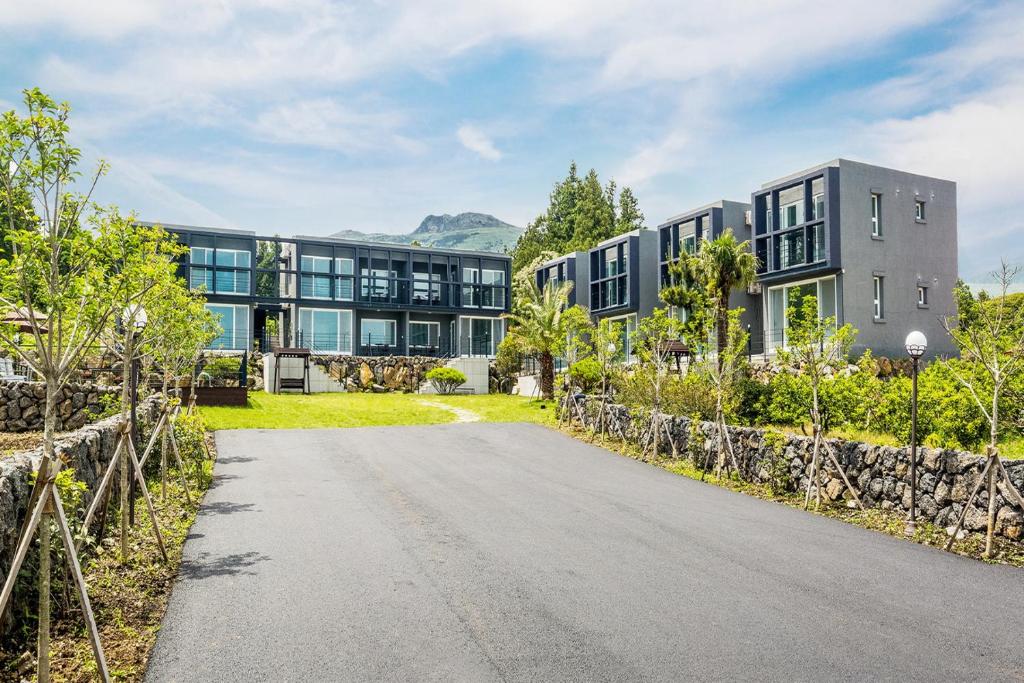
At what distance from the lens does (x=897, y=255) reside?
104 feet

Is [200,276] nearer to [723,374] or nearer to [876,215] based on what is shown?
[723,374]

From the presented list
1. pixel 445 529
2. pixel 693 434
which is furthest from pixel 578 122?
pixel 445 529

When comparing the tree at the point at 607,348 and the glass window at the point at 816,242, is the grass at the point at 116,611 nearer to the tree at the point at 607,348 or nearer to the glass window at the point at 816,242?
the tree at the point at 607,348

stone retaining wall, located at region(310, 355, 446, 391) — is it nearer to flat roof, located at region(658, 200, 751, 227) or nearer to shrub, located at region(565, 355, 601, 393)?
shrub, located at region(565, 355, 601, 393)

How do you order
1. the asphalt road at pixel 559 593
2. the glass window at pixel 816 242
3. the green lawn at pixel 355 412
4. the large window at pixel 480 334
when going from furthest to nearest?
the large window at pixel 480 334 < the glass window at pixel 816 242 < the green lawn at pixel 355 412 < the asphalt road at pixel 559 593

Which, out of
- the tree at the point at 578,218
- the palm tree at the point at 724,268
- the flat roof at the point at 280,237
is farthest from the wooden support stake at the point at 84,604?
the tree at the point at 578,218

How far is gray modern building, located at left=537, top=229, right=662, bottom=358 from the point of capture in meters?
43.4

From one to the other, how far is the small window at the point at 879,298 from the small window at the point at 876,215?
6.97ft

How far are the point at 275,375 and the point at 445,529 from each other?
27204 mm

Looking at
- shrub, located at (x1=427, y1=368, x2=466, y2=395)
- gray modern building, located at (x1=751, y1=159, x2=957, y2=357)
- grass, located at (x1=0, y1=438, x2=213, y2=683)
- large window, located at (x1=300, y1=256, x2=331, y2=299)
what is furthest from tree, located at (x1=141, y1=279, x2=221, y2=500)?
gray modern building, located at (x1=751, y1=159, x2=957, y2=357)

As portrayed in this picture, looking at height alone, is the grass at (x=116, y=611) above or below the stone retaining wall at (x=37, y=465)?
below

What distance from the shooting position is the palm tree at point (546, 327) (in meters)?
29.8

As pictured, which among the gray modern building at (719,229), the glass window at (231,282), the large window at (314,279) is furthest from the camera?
the large window at (314,279)

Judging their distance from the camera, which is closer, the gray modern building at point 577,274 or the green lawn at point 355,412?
the green lawn at point 355,412
